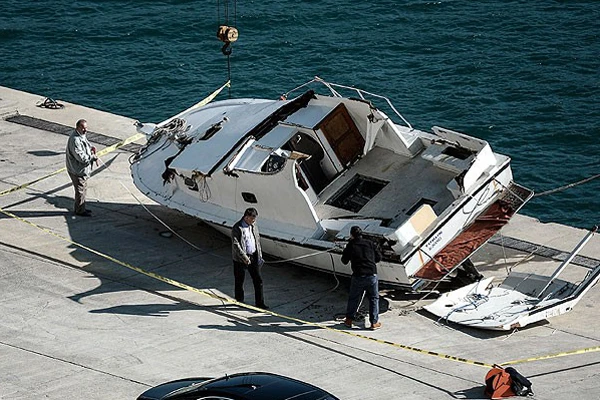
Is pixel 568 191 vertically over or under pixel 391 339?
under

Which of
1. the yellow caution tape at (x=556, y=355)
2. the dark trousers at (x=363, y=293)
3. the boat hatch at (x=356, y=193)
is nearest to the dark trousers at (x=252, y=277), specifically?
the dark trousers at (x=363, y=293)

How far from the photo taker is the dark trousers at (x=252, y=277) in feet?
52.9

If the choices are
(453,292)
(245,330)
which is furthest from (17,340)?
(453,292)

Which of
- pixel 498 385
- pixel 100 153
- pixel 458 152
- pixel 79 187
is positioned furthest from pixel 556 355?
pixel 100 153

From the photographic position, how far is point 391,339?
15.4 metres

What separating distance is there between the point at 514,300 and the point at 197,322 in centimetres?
418

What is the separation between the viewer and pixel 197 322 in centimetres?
1577

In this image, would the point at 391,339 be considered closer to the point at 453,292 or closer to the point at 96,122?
the point at 453,292

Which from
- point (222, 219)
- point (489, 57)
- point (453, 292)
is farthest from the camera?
point (489, 57)

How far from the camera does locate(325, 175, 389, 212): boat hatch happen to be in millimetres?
17938

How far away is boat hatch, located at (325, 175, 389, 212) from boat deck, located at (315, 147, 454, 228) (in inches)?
1.8

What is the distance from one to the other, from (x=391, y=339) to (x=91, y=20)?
25.7 meters

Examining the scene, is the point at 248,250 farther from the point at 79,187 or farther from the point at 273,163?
the point at 79,187

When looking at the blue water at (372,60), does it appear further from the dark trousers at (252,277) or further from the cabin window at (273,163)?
the dark trousers at (252,277)
